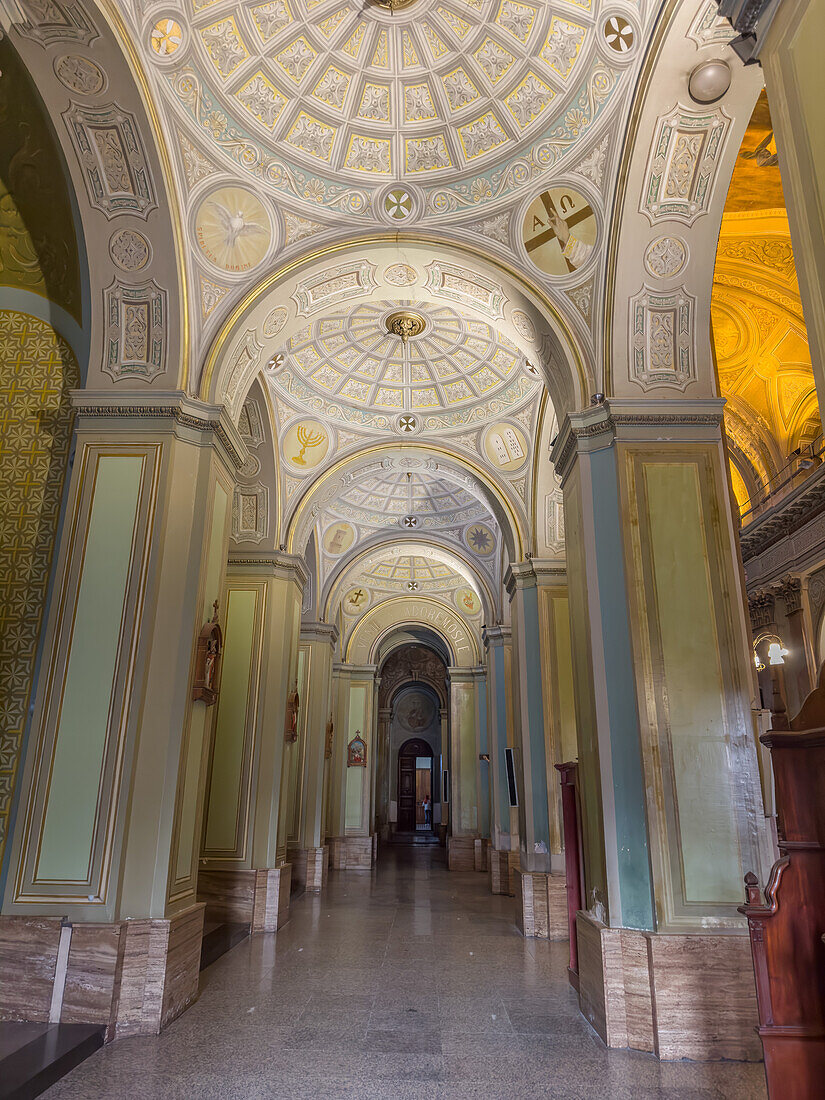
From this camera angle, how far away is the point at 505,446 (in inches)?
444

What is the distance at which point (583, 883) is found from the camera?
6219 mm

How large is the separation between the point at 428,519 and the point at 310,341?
6.04 metres

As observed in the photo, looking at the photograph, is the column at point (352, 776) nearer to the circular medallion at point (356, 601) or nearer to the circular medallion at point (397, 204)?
the circular medallion at point (356, 601)

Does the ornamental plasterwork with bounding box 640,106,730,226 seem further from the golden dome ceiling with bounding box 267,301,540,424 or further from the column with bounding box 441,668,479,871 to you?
the column with bounding box 441,668,479,871

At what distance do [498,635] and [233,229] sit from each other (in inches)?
380

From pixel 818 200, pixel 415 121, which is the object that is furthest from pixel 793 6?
pixel 415 121

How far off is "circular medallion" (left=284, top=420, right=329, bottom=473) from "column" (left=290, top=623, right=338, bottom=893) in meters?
4.54

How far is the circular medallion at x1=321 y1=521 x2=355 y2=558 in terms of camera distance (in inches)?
585

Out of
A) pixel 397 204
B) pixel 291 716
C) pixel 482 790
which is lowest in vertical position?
pixel 482 790

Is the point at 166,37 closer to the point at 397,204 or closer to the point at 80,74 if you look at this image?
the point at 80,74

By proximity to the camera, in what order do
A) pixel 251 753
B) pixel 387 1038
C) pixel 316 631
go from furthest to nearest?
1. pixel 316 631
2. pixel 251 753
3. pixel 387 1038

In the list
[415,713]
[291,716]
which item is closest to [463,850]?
[291,716]

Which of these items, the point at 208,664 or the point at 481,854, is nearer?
the point at 208,664

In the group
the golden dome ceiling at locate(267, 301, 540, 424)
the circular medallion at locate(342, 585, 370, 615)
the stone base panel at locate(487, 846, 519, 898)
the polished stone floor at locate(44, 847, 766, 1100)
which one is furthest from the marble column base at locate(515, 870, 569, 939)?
the circular medallion at locate(342, 585, 370, 615)
